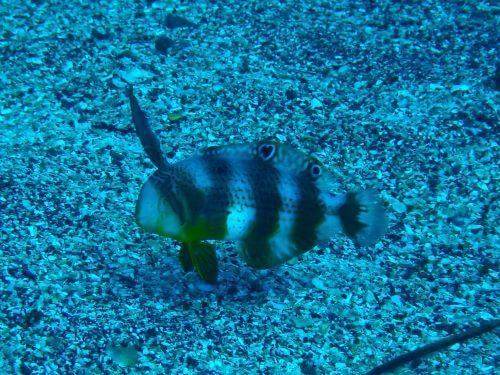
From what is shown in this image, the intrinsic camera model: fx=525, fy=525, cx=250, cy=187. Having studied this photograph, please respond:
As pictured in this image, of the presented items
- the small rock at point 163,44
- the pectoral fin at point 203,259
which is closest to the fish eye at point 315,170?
the pectoral fin at point 203,259

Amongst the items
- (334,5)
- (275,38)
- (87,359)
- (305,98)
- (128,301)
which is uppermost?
(334,5)

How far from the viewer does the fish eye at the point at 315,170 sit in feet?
A: 8.51

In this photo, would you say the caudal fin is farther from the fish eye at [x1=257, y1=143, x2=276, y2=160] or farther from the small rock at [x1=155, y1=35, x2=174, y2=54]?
A: the small rock at [x1=155, y1=35, x2=174, y2=54]

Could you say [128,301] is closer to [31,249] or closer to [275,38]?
[31,249]

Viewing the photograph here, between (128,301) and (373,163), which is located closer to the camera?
(128,301)

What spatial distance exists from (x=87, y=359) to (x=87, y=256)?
0.68 m

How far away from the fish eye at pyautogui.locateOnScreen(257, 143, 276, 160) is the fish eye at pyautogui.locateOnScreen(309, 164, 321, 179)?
20 centimetres

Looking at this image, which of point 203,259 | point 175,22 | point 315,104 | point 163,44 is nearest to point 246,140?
point 315,104

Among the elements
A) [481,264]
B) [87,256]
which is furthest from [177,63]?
[481,264]

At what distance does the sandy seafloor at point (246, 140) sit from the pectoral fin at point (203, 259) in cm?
31

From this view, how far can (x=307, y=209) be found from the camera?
263cm

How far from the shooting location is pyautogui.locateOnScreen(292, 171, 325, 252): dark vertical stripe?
2.62 meters

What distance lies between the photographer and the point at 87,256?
296cm

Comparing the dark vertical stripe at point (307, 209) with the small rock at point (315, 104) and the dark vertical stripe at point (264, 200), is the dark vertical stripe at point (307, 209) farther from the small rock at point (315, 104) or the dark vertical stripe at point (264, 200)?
the small rock at point (315, 104)
